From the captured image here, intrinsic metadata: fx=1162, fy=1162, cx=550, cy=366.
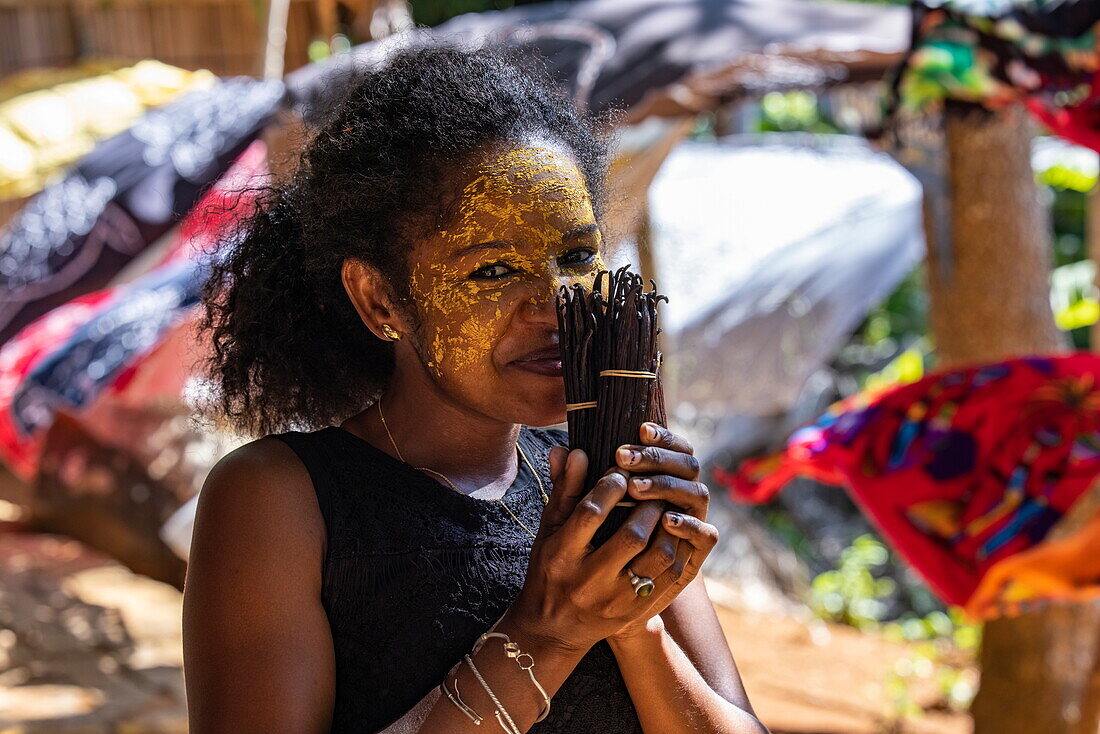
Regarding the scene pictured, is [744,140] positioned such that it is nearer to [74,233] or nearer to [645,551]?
[74,233]

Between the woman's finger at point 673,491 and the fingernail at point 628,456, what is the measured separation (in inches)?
0.7

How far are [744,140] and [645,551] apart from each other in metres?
6.66

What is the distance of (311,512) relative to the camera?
4.90 ft

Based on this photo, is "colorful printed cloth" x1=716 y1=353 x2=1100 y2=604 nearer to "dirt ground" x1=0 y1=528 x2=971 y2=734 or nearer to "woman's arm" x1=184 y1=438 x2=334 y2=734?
"dirt ground" x1=0 y1=528 x2=971 y2=734

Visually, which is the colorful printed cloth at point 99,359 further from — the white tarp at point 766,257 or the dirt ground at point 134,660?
the white tarp at point 766,257

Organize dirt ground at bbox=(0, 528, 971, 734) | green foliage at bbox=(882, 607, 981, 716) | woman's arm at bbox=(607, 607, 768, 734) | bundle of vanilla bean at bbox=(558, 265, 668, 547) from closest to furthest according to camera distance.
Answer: bundle of vanilla bean at bbox=(558, 265, 668, 547), woman's arm at bbox=(607, 607, 768, 734), dirt ground at bbox=(0, 528, 971, 734), green foliage at bbox=(882, 607, 981, 716)

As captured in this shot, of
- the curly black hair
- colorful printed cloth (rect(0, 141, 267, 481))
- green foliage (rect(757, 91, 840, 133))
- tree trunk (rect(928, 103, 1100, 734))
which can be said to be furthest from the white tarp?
the curly black hair

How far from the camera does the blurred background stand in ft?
12.4

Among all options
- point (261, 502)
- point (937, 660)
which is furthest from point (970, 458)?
point (937, 660)

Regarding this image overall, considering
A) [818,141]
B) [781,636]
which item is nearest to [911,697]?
[781,636]

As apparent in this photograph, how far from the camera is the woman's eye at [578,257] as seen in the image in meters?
1.60

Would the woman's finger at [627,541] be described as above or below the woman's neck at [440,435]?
above

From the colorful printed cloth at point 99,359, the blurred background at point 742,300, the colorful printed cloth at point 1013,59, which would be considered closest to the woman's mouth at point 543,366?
the blurred background at point 742,300

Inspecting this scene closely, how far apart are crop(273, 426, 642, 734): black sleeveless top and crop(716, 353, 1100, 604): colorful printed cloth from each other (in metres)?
2.48
